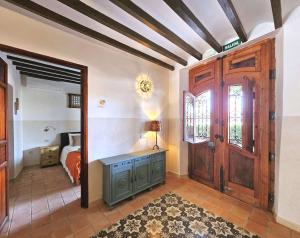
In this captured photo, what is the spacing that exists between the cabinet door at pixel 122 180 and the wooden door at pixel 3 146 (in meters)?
1.42

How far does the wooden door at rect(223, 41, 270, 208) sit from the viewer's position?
7.46 ft

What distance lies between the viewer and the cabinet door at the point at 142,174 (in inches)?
105

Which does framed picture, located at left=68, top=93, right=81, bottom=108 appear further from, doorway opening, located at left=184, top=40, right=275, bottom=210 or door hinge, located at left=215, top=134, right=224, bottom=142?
door hinge, located at left=215, top=134, right=224, bottom=142

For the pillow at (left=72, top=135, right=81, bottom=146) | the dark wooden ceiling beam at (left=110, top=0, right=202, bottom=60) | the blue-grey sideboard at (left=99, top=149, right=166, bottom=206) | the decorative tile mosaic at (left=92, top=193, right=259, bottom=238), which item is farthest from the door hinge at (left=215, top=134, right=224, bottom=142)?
the pillow at (left=72, top=135, right=81, bottom=146)

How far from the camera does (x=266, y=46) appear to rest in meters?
2.22

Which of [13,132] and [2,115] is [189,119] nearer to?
[2,115]

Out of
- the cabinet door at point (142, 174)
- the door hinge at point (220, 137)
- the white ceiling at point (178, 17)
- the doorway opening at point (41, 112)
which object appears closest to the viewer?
the white ceiling at point (178, 17)

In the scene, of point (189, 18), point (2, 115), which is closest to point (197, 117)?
point (189, 18)

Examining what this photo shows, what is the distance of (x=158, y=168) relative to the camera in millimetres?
3076

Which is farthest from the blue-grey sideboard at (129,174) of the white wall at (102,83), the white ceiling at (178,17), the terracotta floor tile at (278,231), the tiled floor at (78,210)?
the white ceiling at (178,17)

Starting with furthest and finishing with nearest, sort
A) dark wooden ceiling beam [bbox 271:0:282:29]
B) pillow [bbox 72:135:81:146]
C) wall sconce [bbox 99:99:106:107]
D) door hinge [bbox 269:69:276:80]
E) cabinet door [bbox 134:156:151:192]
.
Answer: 1. pillow [bbox 72:135:81:146]
2. cabinet door [bbox 134:156:151:192]
3. wall sconce [bbox 99:99:106:107]
4. door hinge [bbox 269:69:276:80]
5. dark wooden ceiling beam [bbox 271:0:282:29]

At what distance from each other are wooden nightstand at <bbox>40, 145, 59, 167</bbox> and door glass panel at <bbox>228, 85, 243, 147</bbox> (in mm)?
4934

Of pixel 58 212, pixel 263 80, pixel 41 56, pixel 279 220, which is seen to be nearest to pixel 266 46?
pixel 263 80

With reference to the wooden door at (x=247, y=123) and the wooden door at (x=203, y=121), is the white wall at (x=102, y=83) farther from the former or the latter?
the wooden door at (x=247, y=123)
